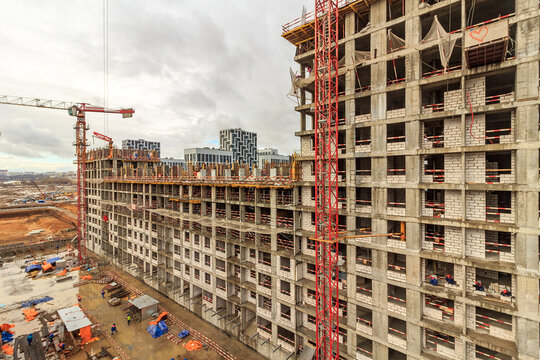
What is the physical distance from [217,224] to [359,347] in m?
20.9

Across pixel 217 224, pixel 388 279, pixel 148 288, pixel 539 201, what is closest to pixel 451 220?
pixel 539 201

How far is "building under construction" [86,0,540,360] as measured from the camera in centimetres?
1656

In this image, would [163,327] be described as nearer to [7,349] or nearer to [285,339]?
[285,339]

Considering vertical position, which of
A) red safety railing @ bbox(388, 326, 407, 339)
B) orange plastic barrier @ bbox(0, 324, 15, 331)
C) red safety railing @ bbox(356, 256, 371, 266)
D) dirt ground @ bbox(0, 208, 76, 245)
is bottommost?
orange plastic barrier @ bbox(0, 324, 15, 331)

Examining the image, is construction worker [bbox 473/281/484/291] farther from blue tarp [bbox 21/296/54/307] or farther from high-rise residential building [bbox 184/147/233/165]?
high-rise residential building [bbox 184/147/233/165]

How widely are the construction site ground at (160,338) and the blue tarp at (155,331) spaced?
50 centimetres

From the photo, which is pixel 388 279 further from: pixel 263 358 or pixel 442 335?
pixel 263 358

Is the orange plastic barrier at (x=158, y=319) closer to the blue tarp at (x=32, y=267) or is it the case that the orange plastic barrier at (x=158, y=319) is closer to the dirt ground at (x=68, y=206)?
the blue tarp at (x=32, y=267)

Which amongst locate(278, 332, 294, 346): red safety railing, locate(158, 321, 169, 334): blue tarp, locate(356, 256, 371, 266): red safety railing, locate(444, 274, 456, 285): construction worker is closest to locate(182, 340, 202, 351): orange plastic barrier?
locate(158, 321, 169, 334): blue tarp

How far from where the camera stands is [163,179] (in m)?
43.8

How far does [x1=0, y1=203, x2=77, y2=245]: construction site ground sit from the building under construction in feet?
270

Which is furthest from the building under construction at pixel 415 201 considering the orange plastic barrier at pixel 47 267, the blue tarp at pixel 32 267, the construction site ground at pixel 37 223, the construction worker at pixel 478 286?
the construction site ground at pixel 37 223

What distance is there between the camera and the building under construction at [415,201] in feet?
54.3

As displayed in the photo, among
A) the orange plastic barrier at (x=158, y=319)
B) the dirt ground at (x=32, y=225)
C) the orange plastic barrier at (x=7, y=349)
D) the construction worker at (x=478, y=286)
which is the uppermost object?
the construction worker at (x=478, y=286)
